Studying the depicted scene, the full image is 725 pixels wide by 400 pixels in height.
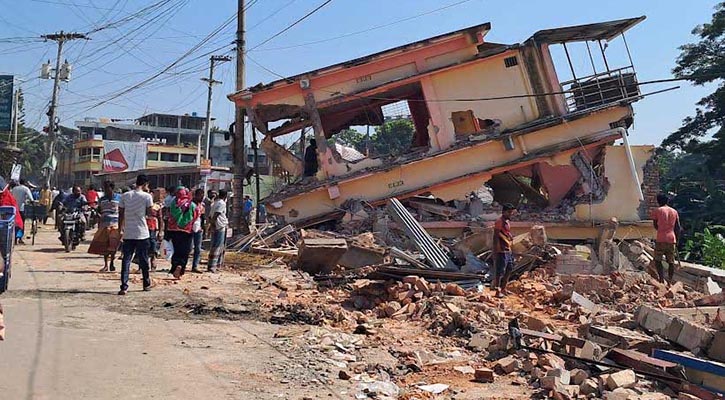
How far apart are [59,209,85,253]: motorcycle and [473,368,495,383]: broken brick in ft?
38.0

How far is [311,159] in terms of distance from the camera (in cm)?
1906

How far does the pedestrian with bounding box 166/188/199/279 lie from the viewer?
33.8ft

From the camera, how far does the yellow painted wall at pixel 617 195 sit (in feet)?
57.4

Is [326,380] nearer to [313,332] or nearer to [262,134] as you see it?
[313,332]

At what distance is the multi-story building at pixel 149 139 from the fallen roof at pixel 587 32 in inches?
1490

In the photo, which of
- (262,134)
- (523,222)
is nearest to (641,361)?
(523,222)

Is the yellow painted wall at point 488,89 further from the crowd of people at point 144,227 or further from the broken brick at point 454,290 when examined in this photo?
the broken brick at point 454,290

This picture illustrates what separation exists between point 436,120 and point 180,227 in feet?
29.6

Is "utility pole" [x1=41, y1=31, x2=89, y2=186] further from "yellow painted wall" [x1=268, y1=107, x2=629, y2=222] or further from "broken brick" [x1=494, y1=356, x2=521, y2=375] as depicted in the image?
"broken brick" [x1=494, y1=356, x2=521, y2=375]

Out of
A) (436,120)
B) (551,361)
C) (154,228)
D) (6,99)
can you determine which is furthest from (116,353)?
(6,99)

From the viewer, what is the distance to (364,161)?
17.8 meters

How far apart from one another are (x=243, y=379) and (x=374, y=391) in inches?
40.4

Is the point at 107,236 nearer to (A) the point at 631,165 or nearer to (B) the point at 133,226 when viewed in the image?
(B) the point at 133,226

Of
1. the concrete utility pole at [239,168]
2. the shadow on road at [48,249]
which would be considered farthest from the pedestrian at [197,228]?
the concrete utility pole at [239,168]
